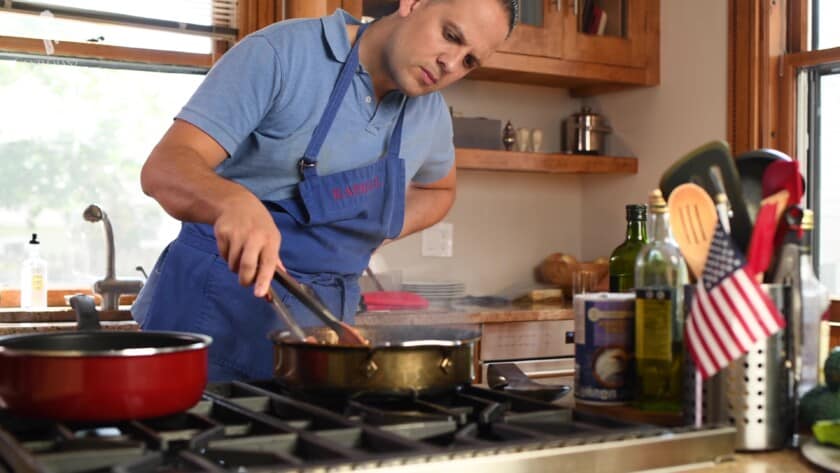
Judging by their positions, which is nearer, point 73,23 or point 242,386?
point 242,386

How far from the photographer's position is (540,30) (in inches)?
147

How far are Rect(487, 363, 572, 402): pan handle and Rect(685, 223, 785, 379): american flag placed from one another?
219 millimetres

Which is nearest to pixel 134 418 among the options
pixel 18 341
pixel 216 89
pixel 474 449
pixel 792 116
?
pixel 18 341

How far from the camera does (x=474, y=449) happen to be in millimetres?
883

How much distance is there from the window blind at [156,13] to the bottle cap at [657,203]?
250 cm

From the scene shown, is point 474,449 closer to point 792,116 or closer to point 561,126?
point 792,116

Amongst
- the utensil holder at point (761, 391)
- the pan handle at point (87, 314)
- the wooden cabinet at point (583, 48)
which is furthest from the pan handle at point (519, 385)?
the wooden cabinet at point (583, 48)

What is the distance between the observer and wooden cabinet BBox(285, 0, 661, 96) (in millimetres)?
3701

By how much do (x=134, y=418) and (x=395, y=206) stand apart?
100 cm

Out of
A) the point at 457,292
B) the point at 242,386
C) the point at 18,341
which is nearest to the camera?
the point at 18,341

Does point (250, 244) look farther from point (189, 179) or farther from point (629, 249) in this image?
point (629, 249)

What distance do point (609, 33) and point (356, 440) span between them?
3256 millimetres

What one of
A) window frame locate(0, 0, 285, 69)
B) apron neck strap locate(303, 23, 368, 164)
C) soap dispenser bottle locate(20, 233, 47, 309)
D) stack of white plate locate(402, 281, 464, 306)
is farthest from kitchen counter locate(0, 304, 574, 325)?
apron neck strap locate(303, 23, 368, 164)

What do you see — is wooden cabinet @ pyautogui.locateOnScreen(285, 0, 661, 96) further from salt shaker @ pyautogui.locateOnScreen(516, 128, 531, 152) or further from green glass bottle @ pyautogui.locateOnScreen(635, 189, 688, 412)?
green glass bottle @ pyautogui.locateOnScreen(635, 189, 688, 412)
